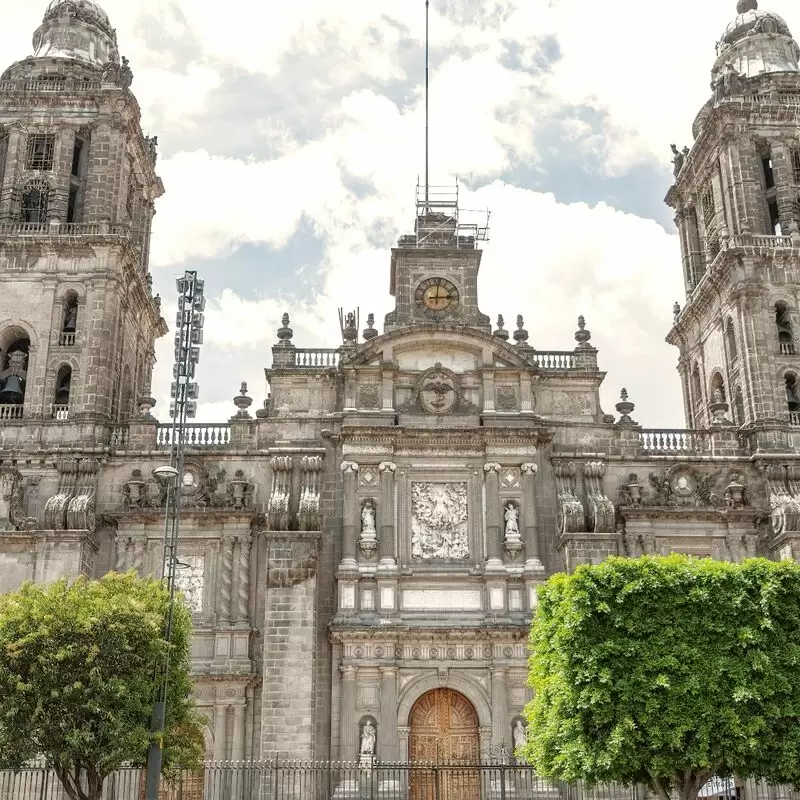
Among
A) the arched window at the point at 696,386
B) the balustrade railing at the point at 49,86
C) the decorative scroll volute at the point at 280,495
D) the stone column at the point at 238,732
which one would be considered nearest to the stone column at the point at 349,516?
the decorative scroll volute at the point at 280,495

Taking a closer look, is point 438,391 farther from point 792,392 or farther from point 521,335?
point 792,392

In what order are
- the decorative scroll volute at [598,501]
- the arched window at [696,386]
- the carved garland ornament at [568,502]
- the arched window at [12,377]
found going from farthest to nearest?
1. the arched window at [696,386]
2. the arched window at [12,377]
3. the decorative scroll volute at [598,501]
4. the carved garland ornament at [568,502]

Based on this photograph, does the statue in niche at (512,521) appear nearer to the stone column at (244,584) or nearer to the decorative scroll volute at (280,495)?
the decorative scroll volute at (280,495)

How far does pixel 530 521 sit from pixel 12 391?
17623 millimetres

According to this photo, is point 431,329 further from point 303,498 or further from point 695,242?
point 695,242

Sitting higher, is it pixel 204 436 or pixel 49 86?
pixel 49 86

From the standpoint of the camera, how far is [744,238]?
3847 cm

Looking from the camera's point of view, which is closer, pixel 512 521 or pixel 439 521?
pixel 512 521

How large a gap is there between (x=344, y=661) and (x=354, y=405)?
318 inches

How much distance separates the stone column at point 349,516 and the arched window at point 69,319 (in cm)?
1053

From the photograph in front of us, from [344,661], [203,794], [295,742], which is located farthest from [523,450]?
[203,794]

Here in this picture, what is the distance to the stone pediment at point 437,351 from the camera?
35.9 meters

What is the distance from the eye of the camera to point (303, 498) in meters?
33.7

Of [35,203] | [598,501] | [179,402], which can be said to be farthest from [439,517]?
[35,203]
